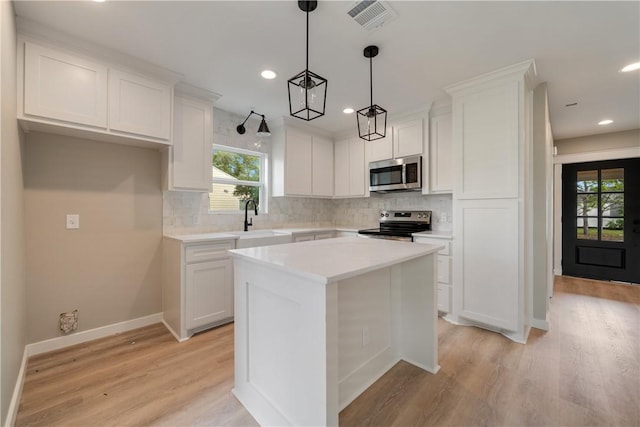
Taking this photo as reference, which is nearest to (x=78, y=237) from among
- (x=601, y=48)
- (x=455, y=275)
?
(x=455, y=275)

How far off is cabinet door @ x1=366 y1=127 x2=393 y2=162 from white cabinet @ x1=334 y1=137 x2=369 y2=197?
0.14m

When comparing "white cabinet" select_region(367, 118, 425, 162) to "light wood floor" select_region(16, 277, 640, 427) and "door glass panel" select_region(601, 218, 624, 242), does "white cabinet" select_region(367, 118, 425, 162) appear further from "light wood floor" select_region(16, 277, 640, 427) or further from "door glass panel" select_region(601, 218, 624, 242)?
"door glass panel" select_region(601, 218, 624, 242)

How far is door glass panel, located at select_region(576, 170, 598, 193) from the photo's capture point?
4.45 meters

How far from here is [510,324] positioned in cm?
247

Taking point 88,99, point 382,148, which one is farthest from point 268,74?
point 382,148

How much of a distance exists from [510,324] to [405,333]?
1.09 meters

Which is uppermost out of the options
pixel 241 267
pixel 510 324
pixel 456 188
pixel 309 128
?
pixel 309 128

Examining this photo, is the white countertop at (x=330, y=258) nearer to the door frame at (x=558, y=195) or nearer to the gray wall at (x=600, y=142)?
the door frame at (x=558, y=195)

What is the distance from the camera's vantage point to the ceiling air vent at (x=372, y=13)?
1684mm

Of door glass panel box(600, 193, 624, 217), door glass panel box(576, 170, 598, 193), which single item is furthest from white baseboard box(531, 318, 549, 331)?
door glass panel box(576, 170, 598, 193)

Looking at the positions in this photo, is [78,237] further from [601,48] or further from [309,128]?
[601,48]

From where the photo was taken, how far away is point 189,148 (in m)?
2.83

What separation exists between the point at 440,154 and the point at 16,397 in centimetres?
410

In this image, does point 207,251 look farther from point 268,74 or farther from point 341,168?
point 341,168
